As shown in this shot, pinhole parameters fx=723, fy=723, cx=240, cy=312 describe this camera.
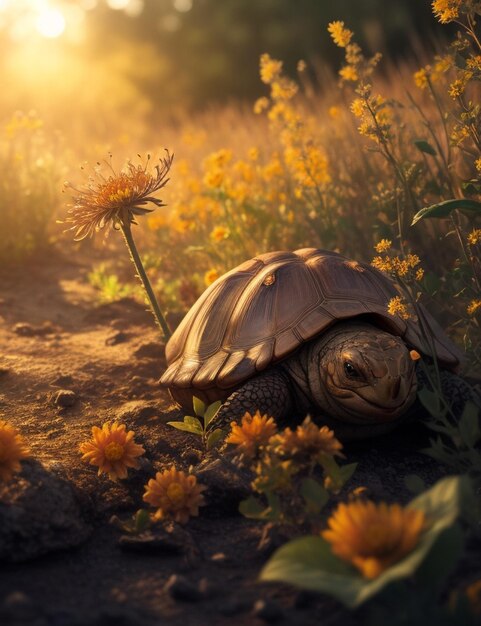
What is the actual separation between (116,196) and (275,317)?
845 mm

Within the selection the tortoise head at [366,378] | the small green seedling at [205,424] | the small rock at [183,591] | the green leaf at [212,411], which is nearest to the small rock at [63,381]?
the small green seedling at [205,424]

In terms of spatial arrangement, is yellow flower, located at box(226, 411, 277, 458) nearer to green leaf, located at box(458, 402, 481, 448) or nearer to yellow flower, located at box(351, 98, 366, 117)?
green leaf, located at box(458, 402, 481, 448)

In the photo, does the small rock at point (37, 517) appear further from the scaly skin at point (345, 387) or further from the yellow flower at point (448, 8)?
the yellow flower at point (448, 8)

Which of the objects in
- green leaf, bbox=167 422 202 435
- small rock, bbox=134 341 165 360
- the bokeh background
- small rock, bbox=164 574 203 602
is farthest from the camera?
the bokeh background

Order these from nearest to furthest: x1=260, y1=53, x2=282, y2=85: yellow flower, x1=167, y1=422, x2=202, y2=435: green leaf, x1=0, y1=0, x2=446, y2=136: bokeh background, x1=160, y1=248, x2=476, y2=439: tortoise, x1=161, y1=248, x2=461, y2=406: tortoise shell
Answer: x1=160, y1=248, x2=476, y2=439: tortoise
x1=167, y1=422, x2=202, y2=435: green leaf
x1=161, y1=248, x2=461, y2=406: tortoise shell
x1=260, y1=53, x2=282, y2=85: yellow flower
x1=0, y1=0, x2=446, y2=136: bokeh background

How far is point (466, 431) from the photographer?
2.01 metres

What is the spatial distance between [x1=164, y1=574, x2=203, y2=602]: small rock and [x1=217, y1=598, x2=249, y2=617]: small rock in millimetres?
73

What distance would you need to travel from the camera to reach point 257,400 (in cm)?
269

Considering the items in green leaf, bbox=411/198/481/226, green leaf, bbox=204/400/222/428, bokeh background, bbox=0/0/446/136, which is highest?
bokeh background, bbox=0/0/446/136

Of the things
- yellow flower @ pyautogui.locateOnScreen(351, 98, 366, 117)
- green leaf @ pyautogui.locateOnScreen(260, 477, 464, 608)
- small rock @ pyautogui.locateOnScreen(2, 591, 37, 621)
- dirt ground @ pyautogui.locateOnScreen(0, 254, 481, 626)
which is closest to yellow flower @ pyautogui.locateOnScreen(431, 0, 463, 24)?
yellow flower @ pyautogui.locateOnScreen(351, 98, 366, 117)

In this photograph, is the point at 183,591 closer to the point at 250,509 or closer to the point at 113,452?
the point at 250,509

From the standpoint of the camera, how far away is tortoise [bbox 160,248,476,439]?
99.0 inches

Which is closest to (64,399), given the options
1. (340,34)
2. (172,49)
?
(340,34)

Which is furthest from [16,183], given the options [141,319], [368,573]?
[368,573]
